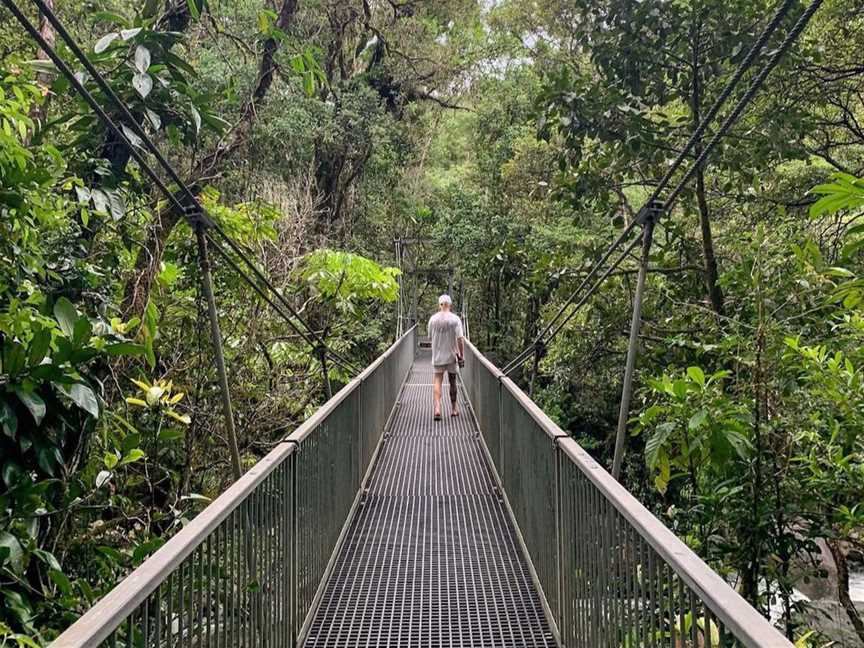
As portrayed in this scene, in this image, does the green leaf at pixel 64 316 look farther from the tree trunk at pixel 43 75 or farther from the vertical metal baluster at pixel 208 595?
the tree trunk at pixel 43 75

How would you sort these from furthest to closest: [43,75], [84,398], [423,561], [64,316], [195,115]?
1. [43,75]
2. [423,561]
3. [195,115]
4. [64,316]
5. [84,398]

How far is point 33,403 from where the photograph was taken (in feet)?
7.77

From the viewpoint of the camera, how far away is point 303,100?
1255cm

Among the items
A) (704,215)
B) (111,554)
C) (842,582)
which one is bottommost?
(842,582)

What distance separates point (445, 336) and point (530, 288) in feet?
8.26

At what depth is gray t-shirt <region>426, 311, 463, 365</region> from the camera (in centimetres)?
789

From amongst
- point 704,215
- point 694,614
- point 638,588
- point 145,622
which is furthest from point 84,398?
point 704,215

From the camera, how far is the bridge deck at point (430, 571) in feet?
10.2

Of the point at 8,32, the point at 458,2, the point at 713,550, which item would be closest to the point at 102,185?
the point at 8,32

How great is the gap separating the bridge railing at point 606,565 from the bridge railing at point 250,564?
1085 millimetres

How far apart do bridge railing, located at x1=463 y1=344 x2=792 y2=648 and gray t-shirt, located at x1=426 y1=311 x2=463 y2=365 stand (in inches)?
147

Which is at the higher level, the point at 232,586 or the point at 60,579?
the point at 232,586

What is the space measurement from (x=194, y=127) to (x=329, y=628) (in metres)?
2.92

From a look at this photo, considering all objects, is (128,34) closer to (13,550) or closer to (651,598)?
(13,550)
